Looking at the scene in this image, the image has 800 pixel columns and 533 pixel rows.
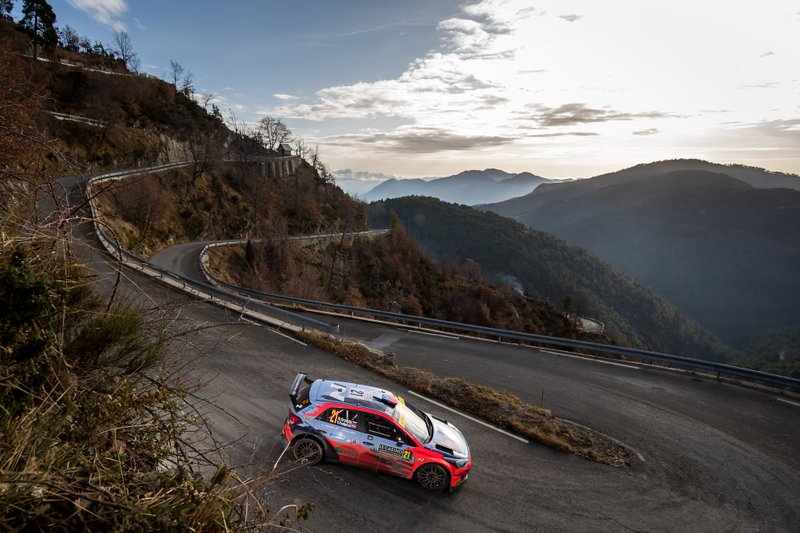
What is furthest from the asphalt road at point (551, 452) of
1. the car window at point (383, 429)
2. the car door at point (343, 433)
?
the car window at point (383, 429)

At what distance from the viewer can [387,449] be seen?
26.5 ft

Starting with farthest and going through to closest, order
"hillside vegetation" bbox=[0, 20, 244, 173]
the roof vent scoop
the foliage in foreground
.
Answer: "hillside vegetation" bbox=[0, 20, 244, 173] < the roof vent scoop < the foliage in foreground

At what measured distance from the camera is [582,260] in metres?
169

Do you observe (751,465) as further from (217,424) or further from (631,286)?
(631,286)

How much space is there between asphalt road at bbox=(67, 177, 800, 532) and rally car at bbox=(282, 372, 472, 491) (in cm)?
32

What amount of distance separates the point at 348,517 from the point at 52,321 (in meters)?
5.72

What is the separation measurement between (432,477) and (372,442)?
1.40 m

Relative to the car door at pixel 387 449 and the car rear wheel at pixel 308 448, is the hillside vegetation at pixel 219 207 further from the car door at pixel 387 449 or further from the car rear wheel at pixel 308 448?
the car door at pixel 387 449

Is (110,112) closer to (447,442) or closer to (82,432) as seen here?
(447,442)

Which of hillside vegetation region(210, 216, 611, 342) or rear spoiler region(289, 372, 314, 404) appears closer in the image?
rear spoiler region(289, 372, 314, 404)

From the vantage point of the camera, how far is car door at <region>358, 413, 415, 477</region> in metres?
8.04

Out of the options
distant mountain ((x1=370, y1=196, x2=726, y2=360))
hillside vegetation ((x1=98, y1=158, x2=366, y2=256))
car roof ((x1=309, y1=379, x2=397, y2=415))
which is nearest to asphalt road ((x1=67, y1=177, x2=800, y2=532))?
car roof ((x1=309, y1=379, x2=397, y2=415))

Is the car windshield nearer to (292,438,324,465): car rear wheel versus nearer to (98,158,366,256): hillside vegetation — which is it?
(292,438,324,465): car rear wheel

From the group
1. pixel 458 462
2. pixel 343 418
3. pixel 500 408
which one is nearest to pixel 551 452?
pixel 500 408
